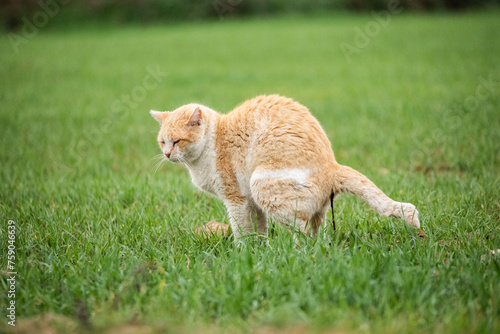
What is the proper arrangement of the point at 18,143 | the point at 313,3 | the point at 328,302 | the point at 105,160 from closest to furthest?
the point at 328,302 → the point at 105,160 → the point at 18,143 → the point at 313,3

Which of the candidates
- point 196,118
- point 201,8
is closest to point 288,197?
point 196,118

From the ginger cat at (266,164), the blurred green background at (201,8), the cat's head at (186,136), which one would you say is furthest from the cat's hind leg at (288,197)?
the blurred green background at (201,8)

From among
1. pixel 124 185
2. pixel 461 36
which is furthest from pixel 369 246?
pixel 461 36

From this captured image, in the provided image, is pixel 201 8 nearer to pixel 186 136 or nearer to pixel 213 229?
pixel 186 136

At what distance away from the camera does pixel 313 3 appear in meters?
27.0

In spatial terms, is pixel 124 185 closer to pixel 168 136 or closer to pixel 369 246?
pixel 168 136

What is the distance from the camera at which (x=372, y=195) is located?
3.38 meters

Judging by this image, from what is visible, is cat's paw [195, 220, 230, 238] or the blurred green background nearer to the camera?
cat's paw [195, 220, 230, 238]

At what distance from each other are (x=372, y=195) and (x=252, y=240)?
1.01m

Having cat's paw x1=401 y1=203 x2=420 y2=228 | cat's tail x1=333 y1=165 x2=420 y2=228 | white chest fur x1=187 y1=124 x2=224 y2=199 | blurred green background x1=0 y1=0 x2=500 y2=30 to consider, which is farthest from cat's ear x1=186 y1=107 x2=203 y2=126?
blurred green background x1=0 y1=0 x2=500 y2=30

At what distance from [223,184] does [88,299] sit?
1.43 meters

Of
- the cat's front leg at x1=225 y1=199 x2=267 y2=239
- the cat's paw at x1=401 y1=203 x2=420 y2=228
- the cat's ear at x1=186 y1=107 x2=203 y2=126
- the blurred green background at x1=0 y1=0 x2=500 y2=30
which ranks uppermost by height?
the blurred green background at x1=0 y1=0 x2=500 y2=30

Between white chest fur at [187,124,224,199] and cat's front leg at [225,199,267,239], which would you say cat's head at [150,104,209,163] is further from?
cat's front leg at [225,199,267,239]

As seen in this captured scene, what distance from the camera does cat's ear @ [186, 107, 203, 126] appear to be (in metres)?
3.93
